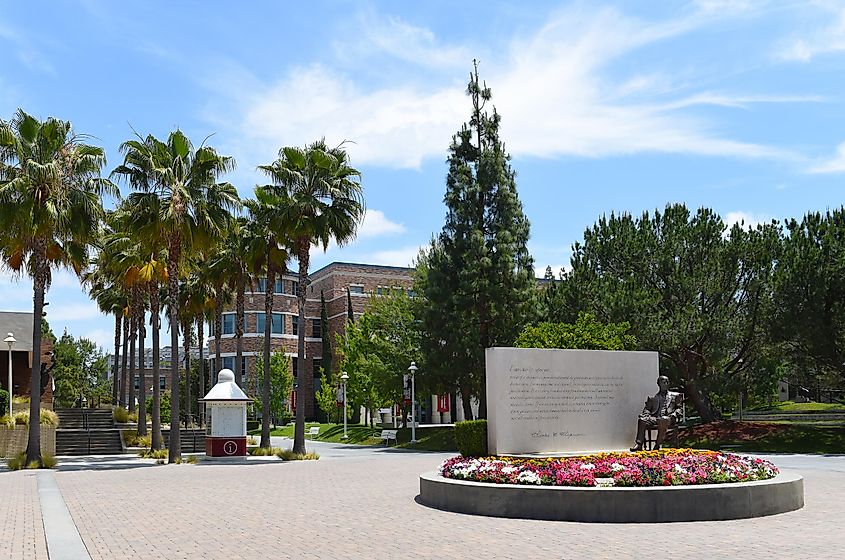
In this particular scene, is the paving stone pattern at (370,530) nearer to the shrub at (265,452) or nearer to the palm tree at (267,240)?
the shrub at (265,452)

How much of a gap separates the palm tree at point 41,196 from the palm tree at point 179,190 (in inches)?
47.1

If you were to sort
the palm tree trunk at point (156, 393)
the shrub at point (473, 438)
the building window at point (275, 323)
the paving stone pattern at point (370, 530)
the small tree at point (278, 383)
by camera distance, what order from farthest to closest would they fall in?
the building window at point (275, 323) < the small tree at point (278, 383) < the palm tree trunk at point (156, 393) < the shrub at point (473, 438) < the paving stone pattern at point (370, 530)

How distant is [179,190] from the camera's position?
99.2 ft

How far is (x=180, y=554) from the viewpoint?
1073 cm

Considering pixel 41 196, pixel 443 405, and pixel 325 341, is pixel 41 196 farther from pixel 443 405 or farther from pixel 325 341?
pixel 325 341

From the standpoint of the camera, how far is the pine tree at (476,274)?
1658 inches

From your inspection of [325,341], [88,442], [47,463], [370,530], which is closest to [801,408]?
[325,341]

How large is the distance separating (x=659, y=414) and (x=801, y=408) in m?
58.6

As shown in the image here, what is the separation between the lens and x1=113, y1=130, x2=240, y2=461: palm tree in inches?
1193

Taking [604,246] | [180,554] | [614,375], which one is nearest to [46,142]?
[614,375]

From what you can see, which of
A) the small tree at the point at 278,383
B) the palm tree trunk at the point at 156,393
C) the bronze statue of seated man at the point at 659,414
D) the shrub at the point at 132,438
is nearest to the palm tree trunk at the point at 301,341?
the palm tree trunk at the point at 156,393

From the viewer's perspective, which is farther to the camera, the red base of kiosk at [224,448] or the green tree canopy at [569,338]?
the red base of kiosk at [224,448]

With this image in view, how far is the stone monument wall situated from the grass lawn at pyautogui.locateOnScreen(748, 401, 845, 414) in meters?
50.9

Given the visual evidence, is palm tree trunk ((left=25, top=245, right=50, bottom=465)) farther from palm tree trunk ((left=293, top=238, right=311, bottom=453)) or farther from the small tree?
the small tree
